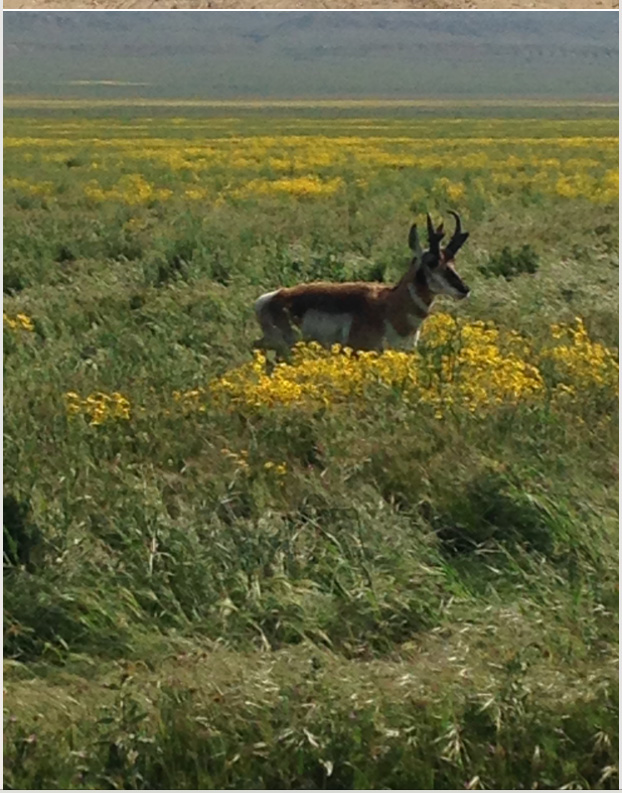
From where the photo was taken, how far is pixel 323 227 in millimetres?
18688

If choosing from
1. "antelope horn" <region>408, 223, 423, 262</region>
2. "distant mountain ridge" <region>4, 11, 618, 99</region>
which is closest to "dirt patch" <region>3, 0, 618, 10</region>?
"antelope horn" <region>408, 223, 423, 262</region>

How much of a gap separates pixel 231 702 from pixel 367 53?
180178mm

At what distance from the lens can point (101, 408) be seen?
25.4 ft

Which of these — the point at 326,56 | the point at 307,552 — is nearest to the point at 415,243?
the point at 307,552

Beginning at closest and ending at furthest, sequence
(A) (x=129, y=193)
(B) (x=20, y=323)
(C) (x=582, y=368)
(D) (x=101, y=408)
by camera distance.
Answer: (D) (x=101, y=408) < (C) (x=582, y=368) < (B) (x=20, y=323) < (A) (x=129, y=193)

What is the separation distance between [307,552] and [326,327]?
166 inches

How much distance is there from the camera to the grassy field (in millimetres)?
4562

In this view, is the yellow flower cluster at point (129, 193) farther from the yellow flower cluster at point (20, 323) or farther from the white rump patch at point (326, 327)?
the white rump patch at point (326, 327)

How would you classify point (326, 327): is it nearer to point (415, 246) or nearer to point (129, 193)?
point (415, 246)

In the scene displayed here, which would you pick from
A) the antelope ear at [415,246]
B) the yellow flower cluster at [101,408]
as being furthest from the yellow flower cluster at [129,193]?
the yellow flower cluster at [101,408]

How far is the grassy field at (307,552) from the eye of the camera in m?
4.56

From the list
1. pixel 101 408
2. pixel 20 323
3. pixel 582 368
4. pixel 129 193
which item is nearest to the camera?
pixel 101 408

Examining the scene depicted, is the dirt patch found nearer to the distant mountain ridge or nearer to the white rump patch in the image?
the white rump patch

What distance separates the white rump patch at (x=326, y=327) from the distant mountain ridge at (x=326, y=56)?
461 ft
